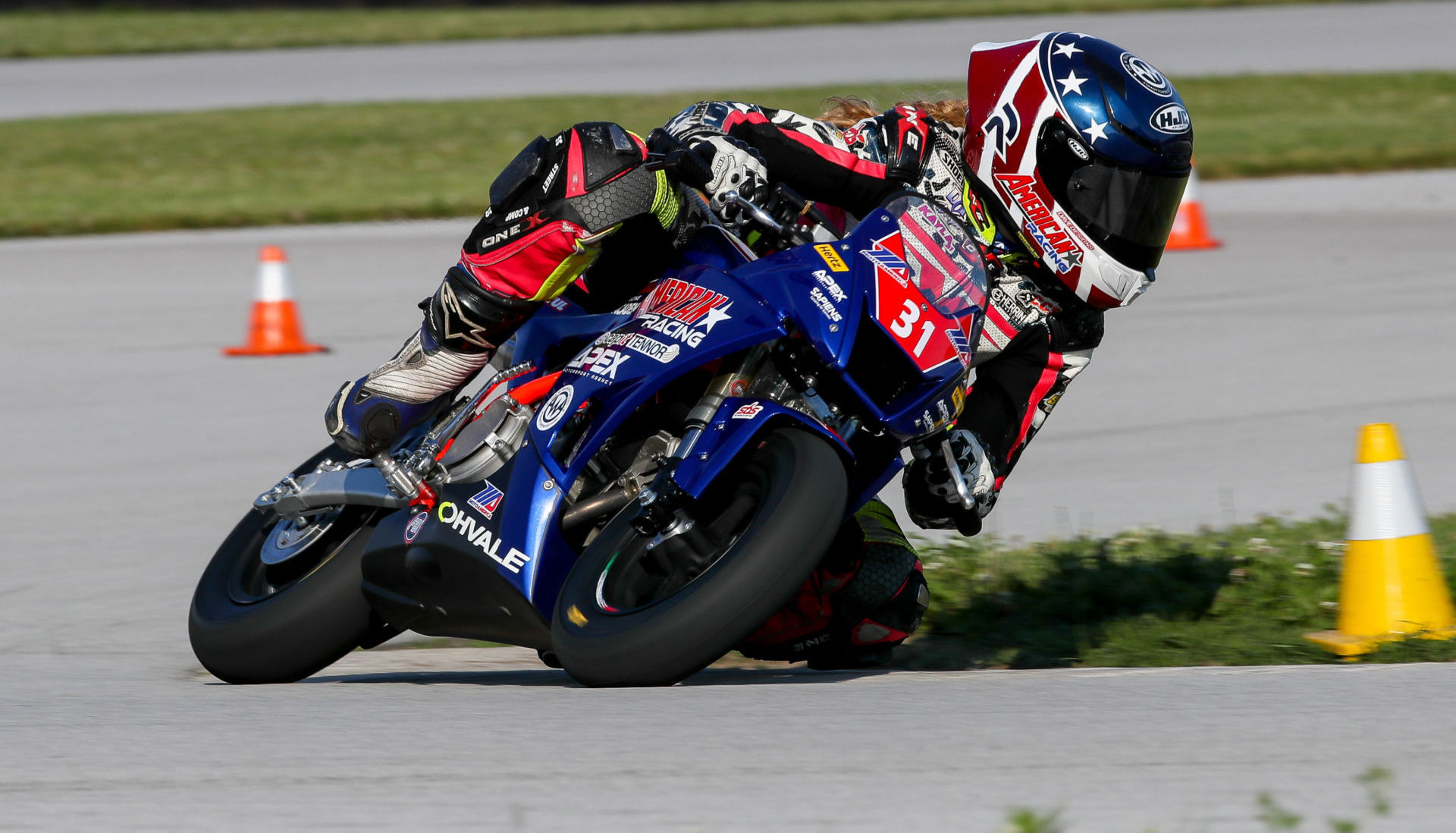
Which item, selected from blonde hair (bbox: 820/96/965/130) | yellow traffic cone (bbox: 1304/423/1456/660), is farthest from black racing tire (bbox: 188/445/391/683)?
yellow traffic cone (bbox: 1304/423/1456/660)

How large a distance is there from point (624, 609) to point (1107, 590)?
79.0 inches

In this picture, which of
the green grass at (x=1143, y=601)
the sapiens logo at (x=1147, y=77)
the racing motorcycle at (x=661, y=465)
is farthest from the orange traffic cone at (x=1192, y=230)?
the racing motorcycle at (x=661, y=465)

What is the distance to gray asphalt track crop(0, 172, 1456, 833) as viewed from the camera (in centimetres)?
301

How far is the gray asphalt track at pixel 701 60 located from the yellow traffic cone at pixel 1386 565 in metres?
15.6

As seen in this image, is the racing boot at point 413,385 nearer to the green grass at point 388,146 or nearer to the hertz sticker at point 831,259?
the hertz sticker at point 831,259

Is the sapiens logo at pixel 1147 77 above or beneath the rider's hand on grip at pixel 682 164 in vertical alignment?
above

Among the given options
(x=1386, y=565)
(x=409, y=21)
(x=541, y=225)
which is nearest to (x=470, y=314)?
(x=541, y=225)

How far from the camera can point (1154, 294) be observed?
11.4 meters

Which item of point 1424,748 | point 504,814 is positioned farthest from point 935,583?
point 504,814

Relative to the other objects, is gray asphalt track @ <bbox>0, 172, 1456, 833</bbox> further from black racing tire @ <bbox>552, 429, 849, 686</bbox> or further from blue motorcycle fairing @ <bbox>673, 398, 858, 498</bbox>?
blue motorcycle fairing @ <bbox>673, 398, 858, 498</bbox>

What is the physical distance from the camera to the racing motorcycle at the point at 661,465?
3840mm

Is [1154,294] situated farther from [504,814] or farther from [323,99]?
[323,99]

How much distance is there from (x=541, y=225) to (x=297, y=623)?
116 cm

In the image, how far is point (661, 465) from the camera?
13.7ft
